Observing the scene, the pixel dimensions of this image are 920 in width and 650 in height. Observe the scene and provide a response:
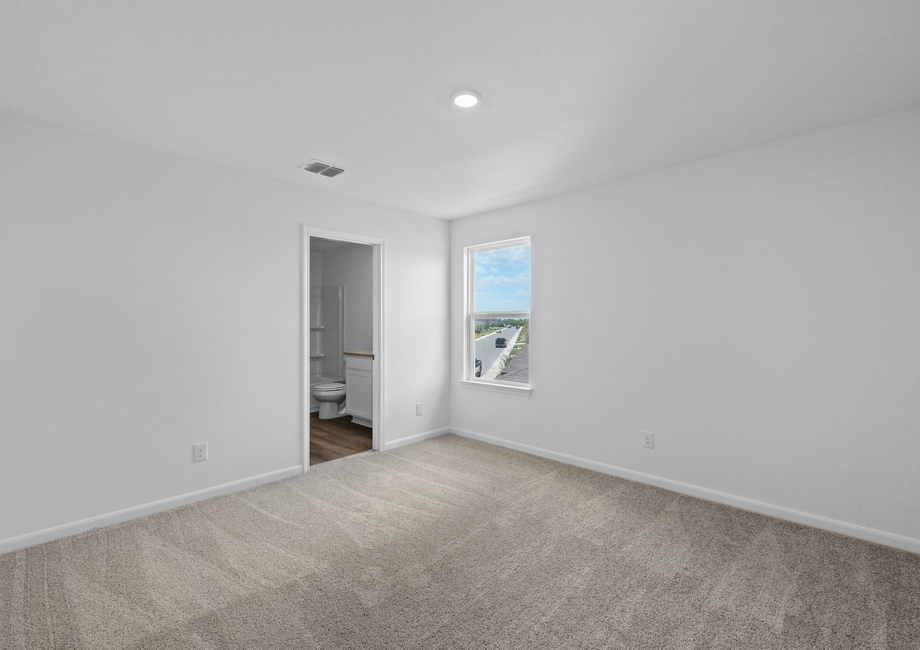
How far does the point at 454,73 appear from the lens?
206cm

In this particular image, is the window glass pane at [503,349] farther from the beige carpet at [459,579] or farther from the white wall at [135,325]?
the white wall at [135,325]

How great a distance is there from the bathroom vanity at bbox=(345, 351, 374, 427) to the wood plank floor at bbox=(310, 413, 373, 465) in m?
0.14

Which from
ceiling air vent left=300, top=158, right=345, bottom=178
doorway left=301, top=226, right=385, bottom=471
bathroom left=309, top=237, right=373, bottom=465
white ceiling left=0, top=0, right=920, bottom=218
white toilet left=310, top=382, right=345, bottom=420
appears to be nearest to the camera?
white ceiling left=0, top=0, right=920, bottom=218

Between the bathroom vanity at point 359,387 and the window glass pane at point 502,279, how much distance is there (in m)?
1.50

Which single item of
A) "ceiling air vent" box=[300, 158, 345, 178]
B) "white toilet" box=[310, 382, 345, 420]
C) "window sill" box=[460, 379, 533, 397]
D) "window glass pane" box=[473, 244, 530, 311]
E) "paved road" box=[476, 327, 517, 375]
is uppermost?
"ceiling air vent" box=[300, 158, 345, 178]

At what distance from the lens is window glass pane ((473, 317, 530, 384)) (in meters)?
4.30

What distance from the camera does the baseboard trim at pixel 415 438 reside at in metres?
4.34

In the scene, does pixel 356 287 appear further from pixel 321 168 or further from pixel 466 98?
pixel 466 98

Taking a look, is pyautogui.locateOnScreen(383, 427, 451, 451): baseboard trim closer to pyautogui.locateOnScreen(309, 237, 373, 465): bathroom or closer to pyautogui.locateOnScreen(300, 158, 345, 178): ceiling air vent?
pyautogui.locateOnScreen(309, 237, 373, 465): bathroom

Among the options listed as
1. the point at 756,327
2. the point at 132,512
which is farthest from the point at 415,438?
the point at 756,327

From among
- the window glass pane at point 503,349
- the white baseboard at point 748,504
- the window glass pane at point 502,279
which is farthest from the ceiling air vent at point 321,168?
the white baseboard at point 748,504

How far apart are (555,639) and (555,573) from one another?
0.47 metres

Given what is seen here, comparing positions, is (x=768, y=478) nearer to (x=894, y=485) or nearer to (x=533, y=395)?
(x=894, y=485)

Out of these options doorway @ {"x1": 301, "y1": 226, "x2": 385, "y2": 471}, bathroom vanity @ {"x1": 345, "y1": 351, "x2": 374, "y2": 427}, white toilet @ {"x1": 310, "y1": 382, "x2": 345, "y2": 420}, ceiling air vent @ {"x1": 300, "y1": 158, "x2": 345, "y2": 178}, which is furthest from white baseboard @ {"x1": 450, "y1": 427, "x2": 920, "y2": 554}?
ceiling air vent @ {"x1": 300, "y1": 158, "x2": 345, "y2": 178}
